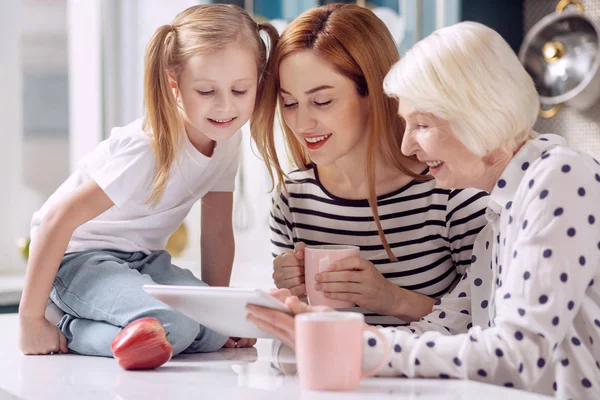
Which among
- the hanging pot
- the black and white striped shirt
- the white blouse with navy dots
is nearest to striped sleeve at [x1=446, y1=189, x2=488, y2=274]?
the black and white striped shirt

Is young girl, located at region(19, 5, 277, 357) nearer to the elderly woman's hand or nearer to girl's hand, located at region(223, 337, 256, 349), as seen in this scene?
girl's hand, located at region(223, 337, 256, 349)

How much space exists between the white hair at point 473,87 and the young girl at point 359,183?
408 mm

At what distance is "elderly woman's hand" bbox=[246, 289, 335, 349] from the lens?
1.12 m

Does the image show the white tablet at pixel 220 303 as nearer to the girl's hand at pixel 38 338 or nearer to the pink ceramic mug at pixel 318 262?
the pink ceramic mug at pixel 318 262

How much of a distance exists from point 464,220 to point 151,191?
0.63 metres

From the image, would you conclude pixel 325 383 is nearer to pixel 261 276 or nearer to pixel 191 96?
pixel 191 96

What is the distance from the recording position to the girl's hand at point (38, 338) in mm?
1462

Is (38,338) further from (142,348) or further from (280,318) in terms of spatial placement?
(280,318)

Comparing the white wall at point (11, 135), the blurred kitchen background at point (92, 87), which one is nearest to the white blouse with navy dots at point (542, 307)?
the blurred kitchen background at point (92, 87)

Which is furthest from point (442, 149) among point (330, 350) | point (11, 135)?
point (11, 135)

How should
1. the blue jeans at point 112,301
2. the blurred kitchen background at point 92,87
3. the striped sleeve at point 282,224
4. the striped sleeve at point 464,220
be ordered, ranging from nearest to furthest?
the blue jeans at point 112,301 < the striped sleeve at point 464,220 < the striped sleeve at point 282,224 < the blurred kitchen background at point 92,87

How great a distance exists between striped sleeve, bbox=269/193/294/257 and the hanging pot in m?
1.32

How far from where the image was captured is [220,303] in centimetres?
113

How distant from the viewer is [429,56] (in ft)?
3.84
